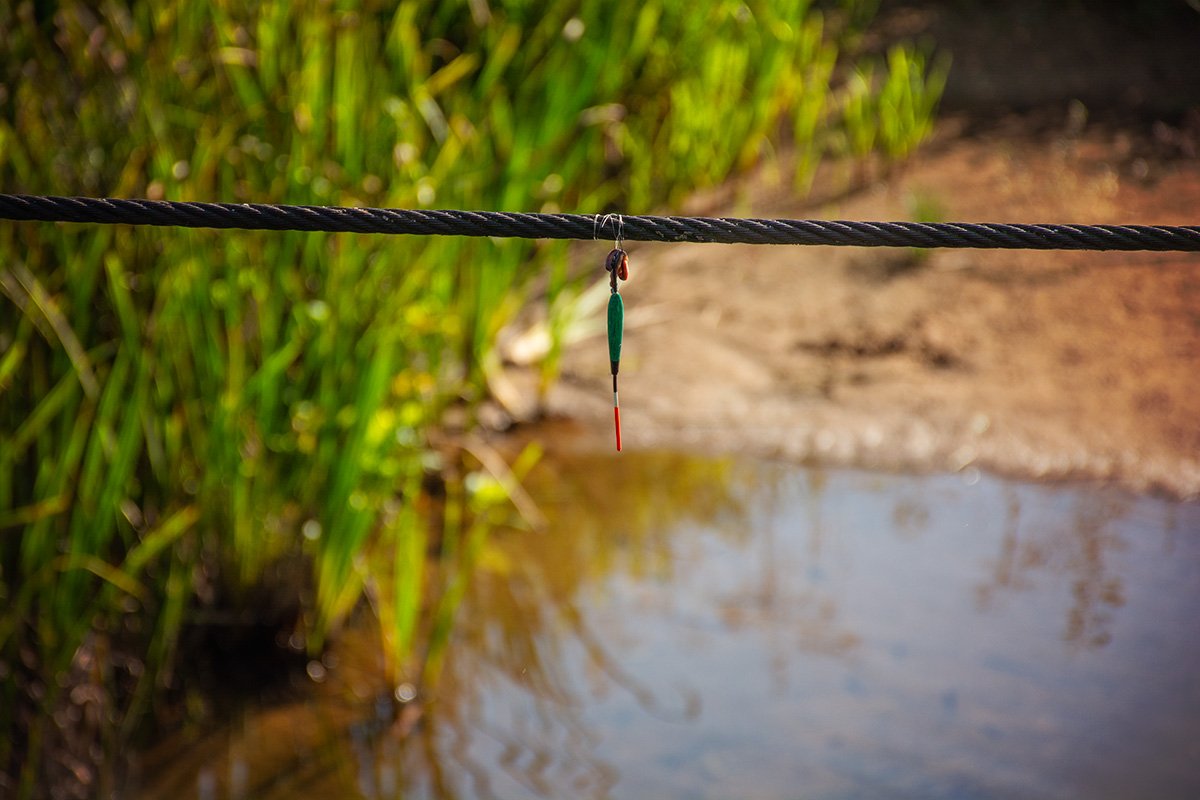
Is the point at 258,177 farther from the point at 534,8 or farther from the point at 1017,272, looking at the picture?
the point at 1017,272

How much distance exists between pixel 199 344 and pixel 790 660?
1.20 meters

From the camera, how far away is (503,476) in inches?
107

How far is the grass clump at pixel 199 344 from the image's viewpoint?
1.81m

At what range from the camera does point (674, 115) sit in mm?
4027

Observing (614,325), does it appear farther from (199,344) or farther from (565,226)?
(199,344)

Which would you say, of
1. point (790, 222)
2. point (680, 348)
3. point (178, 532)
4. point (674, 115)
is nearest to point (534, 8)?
point (674, 115)

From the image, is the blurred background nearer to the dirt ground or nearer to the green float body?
the dirt ground

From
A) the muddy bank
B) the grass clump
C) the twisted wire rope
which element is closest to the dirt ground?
the muddy bank

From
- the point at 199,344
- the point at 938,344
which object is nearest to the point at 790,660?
the point at 199,344

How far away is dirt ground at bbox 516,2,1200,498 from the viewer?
3.08 metres

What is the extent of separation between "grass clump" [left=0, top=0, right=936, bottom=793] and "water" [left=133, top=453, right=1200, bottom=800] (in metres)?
0.17

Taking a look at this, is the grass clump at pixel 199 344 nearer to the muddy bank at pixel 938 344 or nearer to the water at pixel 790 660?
the water at pixel 790 660

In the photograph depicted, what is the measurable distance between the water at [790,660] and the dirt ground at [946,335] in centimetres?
18

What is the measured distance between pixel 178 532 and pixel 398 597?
370 mm
